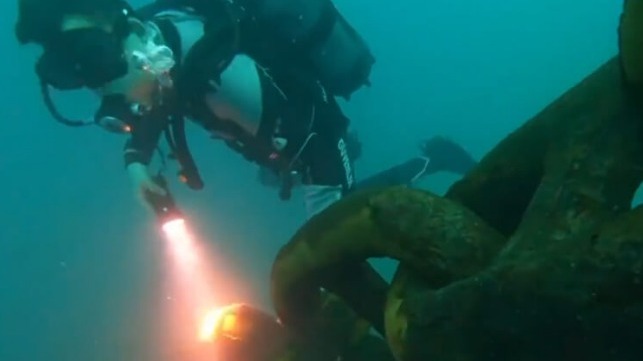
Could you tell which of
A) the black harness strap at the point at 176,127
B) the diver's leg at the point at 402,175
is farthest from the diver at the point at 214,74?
the diver's leg at the point at 402,175

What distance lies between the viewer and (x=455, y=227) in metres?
1.39

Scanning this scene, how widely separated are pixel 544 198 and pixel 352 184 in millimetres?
4426

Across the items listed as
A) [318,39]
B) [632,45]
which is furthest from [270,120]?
[632,45]

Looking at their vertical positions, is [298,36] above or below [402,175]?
above

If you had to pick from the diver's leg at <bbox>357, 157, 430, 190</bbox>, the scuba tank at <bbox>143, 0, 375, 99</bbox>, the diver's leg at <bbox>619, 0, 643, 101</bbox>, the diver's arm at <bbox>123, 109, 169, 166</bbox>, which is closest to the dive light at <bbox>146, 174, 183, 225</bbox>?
the diver's arm at <bbox>123, 109, 169, 166</bbox>

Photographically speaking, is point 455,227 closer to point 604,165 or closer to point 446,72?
point 604,165

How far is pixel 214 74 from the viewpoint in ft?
15.2

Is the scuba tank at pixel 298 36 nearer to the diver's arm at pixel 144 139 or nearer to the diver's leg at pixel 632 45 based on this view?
the diver's arm at pixel 144 139

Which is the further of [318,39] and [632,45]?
[318,39]

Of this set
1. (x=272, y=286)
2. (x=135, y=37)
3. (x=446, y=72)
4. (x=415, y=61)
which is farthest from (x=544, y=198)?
(x=446, y=72)

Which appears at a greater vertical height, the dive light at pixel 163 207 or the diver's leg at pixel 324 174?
the diver's leg at pixel 324 174

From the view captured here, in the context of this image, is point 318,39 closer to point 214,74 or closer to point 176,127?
point 214,74

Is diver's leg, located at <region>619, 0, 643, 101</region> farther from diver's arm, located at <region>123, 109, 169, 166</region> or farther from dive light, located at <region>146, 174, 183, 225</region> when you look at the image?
diver's arm, located at <region>123, 109, 169, 166</region>

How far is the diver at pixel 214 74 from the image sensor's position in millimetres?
4297
